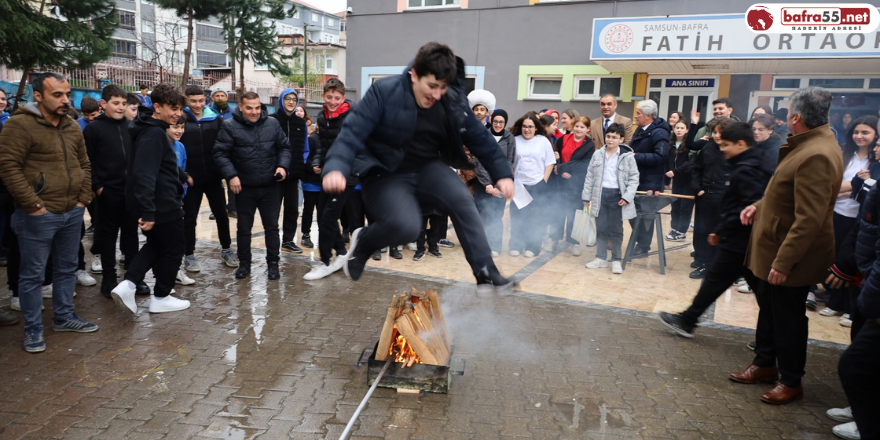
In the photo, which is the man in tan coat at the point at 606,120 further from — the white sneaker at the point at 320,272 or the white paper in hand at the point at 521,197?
the white sneaker at the point at 320,272

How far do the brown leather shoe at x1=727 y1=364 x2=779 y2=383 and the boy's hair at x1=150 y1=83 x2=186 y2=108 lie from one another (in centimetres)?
509

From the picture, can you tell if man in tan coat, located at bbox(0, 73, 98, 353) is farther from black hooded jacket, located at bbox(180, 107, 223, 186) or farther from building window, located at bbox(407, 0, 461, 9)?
building window, located at bbox(407, 0, 461, 9)

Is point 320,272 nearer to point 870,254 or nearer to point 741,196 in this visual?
point 741,196

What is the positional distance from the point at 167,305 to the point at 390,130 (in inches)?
119

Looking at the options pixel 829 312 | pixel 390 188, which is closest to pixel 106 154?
pixel 390 188

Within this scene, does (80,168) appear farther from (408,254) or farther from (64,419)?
(408,254)

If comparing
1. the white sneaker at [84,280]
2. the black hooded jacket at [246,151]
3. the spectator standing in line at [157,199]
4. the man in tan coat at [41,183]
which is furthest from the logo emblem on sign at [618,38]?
the man in tan coat at [41,183]

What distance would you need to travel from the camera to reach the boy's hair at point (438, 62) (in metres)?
3.59

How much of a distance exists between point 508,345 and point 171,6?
85.7 ft

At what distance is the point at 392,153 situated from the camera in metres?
3.87

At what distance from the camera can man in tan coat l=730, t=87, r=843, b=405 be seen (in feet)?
11.9

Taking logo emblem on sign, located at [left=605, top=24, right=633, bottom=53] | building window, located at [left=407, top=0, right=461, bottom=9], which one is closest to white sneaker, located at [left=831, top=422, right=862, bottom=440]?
logo emblem on sign, located at [left=605, top=24, right=633, bottom=53]

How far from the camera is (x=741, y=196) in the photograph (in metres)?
4.68

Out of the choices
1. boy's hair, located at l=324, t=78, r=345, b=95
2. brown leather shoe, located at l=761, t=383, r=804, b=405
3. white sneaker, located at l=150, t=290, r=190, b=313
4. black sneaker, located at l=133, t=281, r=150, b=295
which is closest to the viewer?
brown leather shoe, located at l=761, t=383, r=804, b=405
